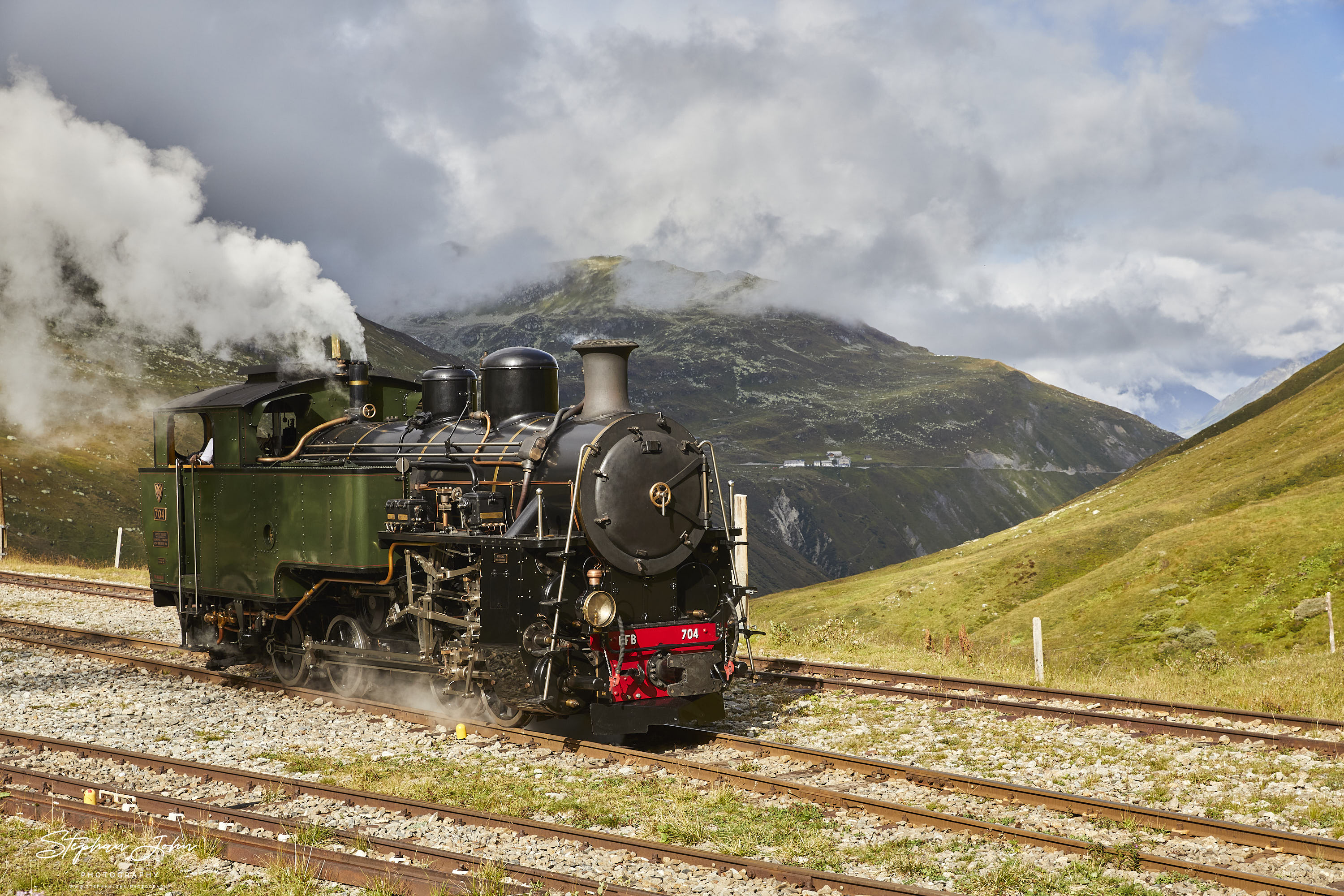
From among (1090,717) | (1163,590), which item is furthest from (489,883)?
(1163,590)

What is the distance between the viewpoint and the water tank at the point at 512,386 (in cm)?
1201

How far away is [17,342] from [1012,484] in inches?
5724

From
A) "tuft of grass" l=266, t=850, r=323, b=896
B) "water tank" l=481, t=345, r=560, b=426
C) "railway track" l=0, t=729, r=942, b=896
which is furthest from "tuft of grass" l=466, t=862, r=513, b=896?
"water tank" l=481, t=345, r=560, b=426

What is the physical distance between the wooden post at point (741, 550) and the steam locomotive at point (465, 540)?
12cm

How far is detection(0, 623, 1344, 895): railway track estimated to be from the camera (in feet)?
21.1

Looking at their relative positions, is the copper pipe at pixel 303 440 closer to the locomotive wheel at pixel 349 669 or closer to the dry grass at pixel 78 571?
the locomotive wheel at pixel 349 669

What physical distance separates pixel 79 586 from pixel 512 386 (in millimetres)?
15362

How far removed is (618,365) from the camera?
11195 mm

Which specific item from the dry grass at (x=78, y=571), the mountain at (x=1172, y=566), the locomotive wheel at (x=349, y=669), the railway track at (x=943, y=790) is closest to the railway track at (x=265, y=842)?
the railway track at (x=943, y=790)

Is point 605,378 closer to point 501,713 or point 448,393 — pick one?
point 448,393

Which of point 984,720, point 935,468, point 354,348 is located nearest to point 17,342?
point 354,348

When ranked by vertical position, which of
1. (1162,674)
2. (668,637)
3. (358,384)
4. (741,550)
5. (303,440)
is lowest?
(1162,674)

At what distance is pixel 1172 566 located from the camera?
3092 centimetres

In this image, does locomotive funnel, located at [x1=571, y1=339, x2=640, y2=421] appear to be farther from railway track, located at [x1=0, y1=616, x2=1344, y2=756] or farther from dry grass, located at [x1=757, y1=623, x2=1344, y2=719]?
dry grass, located at [x1=757, y1=623, x2=1344, y2=719]
